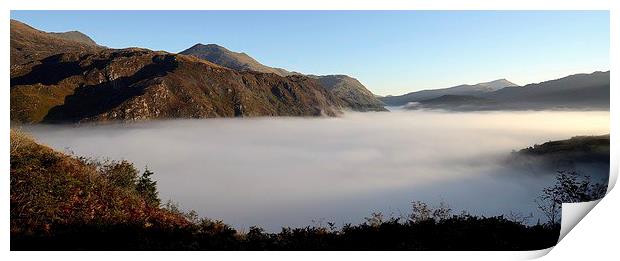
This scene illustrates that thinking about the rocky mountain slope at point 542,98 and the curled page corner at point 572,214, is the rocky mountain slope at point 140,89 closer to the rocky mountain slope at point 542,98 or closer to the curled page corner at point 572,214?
the rocky mountain slope at point 542,98

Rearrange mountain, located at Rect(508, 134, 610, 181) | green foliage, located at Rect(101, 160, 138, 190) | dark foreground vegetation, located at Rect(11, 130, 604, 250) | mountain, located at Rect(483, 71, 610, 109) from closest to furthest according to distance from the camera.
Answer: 1. dark foreground vegetation, located at Rect(11, 130, 604, 250)
2. green foliage, located at Rect(101, 160, 138, 190)
3. mountain, located at Rect(508, 134, 610, 181)
4. mountain, located at Rect(483, 71, 610, 109)

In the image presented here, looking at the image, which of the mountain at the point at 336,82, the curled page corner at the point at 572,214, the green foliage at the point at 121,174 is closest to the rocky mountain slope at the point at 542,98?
the mountain at the point at 336,82

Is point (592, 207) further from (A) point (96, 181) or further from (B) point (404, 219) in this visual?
(A) point (96, 181)

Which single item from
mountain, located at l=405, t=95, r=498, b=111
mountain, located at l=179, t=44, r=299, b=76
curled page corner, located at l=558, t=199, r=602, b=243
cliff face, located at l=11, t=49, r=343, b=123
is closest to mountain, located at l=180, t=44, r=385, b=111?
mountain, located at l=179, t=44, r=299, b=76

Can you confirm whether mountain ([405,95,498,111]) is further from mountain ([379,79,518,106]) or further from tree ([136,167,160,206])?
tree ([136,167,160,206])

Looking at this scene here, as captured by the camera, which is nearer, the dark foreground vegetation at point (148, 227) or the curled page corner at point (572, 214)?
the dark foreground vegetation at point (148, 227)

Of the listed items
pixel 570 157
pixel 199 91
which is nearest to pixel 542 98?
pixel 570 157
